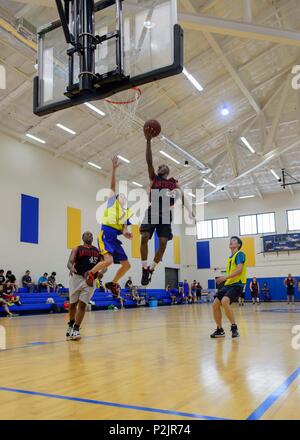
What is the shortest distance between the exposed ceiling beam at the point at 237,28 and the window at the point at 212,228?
68.5ft

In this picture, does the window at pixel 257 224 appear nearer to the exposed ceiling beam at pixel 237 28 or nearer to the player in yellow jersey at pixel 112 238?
the exposed ceiling beam at pixel 237 28

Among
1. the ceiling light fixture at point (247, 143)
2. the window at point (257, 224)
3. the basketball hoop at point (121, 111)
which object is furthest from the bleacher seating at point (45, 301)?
the window at point (257, 224)

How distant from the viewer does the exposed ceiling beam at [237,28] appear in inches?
321

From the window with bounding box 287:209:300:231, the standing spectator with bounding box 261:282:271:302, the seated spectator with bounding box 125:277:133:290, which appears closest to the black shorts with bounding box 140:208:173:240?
the seated spectator with bounding box 125:277:133:290

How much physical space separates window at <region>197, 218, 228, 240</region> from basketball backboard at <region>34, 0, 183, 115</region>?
986 inches

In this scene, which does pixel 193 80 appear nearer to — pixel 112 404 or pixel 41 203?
pixel 41 203

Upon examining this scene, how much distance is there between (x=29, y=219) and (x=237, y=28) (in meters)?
11.2

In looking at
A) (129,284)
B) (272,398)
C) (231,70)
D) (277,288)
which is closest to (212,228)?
(277,288)

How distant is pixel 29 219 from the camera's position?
54.0ft

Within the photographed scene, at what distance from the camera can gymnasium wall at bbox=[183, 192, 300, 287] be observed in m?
26.5

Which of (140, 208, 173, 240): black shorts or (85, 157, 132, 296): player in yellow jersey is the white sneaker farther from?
(140, 208, 173, 240): black shorts

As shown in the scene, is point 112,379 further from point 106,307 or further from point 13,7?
point 106,307

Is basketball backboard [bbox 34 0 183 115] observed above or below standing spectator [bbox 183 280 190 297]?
above
